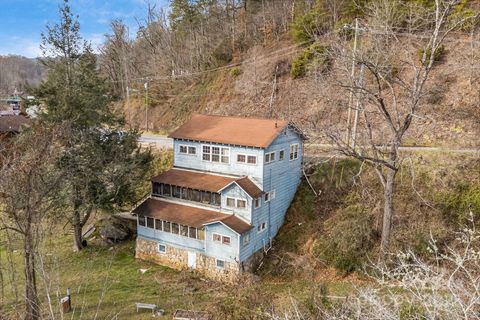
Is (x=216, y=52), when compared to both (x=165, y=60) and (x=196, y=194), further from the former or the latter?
(x=196, y=194)

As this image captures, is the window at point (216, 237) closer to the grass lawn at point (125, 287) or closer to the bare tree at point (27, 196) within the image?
the grass lawn at point (125, 287)

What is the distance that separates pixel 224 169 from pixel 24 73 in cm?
13983

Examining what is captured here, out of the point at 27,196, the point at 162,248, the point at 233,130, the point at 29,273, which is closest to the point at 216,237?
the point at 162,248

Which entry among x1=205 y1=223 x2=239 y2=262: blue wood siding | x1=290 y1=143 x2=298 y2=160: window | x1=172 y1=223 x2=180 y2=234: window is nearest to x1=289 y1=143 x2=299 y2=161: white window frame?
x1=290 y1=143 x2=298 y2=160: window

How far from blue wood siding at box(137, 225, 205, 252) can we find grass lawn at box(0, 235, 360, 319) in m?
1.56

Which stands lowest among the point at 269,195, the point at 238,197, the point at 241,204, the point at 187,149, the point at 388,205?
the point at 241,204

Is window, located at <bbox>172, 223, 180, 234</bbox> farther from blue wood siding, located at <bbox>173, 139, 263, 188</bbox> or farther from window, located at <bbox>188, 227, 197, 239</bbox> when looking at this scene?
blue wood siding, located at <bbox>173, 139, 263, 188</bbox>

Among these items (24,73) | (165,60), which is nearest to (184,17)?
(165,60)

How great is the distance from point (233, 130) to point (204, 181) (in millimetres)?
3794

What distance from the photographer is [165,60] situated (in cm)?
5109

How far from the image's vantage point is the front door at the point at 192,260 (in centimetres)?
2119

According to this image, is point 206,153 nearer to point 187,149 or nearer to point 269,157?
point 187,149

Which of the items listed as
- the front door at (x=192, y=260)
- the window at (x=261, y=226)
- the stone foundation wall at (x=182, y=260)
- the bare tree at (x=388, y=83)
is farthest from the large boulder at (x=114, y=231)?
the bare tree at (x=388, y=83)

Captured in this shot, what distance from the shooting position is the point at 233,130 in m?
22.9
